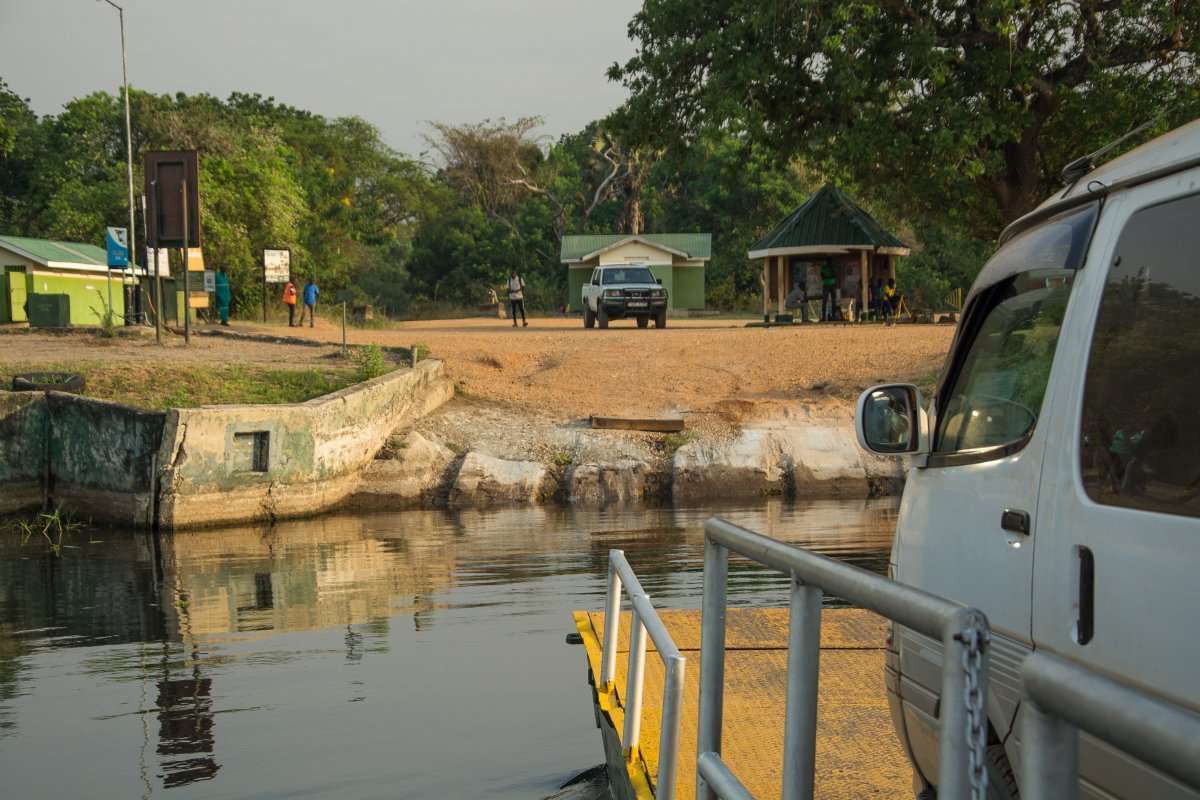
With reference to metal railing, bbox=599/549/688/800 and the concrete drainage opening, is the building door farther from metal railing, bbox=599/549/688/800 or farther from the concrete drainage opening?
metal railing, bbox=599/549/688/800

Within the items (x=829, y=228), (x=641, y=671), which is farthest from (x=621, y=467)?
(x=829, y=228)

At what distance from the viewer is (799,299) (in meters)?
35.2

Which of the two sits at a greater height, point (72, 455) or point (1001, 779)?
point (1001, 779)

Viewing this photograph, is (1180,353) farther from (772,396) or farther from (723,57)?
(723,57)

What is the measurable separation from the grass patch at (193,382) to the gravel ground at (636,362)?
1.41 m

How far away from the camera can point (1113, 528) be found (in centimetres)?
258

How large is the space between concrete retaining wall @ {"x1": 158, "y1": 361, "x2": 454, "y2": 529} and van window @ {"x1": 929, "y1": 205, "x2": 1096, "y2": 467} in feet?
43.0

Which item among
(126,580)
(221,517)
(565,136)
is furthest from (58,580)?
(565,136)

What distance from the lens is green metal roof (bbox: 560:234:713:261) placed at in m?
53.1

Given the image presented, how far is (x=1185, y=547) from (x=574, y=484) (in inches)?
626

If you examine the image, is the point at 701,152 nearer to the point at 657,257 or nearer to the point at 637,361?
the point at 657,257

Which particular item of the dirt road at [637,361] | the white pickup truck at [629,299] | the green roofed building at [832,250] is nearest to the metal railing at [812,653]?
the dirt road at [637,361]

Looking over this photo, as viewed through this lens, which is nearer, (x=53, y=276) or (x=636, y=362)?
(x=636, y=362)

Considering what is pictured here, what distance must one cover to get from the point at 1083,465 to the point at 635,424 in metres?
16.4
